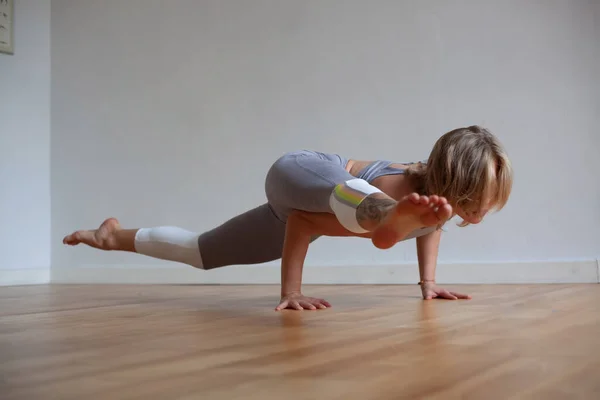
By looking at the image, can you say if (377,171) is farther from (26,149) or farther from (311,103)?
(26,149)

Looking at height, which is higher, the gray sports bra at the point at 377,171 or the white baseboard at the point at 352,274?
the gray sports bra at the point at 377,171

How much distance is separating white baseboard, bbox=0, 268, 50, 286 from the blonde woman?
1689 mm

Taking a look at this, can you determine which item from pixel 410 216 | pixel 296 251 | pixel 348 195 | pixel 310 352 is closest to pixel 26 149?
pixel 296 251

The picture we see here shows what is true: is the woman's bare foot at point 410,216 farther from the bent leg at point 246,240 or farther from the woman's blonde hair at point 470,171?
the bent leg at point 246,240

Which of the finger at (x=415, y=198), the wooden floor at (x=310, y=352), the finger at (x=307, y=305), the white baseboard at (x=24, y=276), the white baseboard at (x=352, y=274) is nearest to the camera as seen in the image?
the wooden floor at (x=310, y=352)

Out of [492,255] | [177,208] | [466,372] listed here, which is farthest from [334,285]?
[466,372]

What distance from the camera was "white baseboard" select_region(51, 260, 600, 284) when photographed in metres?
3.10

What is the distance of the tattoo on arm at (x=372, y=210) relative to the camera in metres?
1.40

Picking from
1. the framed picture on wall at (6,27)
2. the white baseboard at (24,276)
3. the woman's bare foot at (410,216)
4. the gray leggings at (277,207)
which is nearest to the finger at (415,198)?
the woman's bare foot at (410,216)

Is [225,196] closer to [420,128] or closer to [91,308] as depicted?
[420,128]

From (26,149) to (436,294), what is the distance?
275 cm

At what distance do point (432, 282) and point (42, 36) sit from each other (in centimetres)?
300

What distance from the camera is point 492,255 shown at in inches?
127

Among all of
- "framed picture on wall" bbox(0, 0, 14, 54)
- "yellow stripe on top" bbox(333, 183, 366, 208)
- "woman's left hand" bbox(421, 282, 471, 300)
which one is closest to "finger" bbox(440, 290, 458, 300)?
"woman's left hand" bbox(421, 282, 471, 300)
